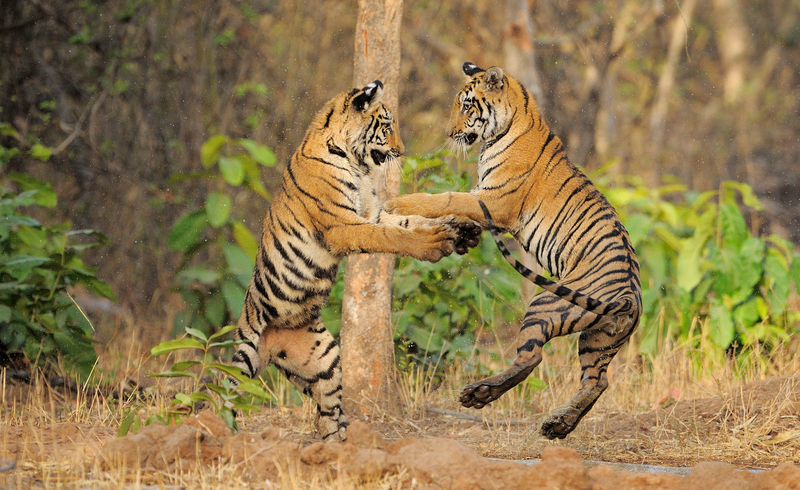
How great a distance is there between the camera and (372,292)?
18.2 feet

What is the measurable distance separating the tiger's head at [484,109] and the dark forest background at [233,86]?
1202mm

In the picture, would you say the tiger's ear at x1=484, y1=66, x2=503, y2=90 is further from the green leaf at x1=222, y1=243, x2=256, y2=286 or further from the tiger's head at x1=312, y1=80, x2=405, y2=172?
the green leaf at x1=222, y1=243, x2=256, y2=286

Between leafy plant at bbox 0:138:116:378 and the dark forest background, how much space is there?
936mm

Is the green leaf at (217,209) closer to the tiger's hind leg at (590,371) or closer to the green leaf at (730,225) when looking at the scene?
the tiger's hind leg at (590,371)

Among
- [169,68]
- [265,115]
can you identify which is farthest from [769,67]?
[169,68]

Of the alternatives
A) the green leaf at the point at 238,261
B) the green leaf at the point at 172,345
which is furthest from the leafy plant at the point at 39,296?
the green leaf at the point at 172,345

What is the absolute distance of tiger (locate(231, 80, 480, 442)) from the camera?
4449 millimetres

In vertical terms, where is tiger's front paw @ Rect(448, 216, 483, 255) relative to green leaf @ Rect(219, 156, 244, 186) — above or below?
below

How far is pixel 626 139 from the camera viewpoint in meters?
18.9

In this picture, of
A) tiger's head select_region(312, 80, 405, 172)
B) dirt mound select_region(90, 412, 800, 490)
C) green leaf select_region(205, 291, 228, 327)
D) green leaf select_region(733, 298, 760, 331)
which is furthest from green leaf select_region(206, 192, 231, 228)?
green leaf select_region(733, 298, 760, 331)

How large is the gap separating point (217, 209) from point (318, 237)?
2016 mm

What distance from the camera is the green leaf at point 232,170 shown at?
6.17m

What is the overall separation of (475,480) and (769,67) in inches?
810

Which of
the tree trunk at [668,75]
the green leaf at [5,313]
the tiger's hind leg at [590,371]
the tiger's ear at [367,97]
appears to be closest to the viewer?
the tiger's hind leg at [590,371]
